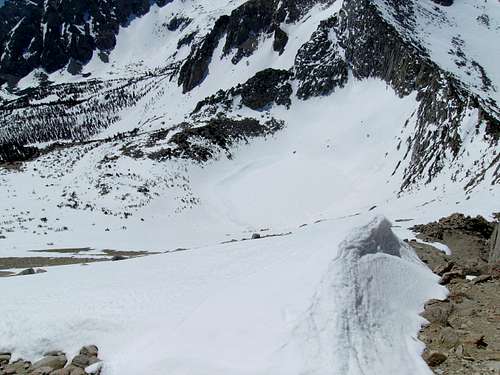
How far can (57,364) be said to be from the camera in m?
9.31

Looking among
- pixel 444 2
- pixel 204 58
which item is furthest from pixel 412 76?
pixel 204 58

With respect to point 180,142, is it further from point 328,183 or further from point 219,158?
point 328,183

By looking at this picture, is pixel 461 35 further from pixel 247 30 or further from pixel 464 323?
pixel 464 323

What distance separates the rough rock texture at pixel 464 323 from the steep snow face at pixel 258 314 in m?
0.32

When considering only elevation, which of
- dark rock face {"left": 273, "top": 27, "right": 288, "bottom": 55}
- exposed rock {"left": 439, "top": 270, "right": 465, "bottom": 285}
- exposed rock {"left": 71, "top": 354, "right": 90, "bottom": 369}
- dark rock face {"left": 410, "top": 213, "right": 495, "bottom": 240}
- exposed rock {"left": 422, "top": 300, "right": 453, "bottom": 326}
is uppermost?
dark rock face {"left": 273, "top": 27, "right": 288, "bottom": 55}

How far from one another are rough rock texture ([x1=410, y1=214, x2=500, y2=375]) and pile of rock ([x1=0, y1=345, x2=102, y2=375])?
5890mm

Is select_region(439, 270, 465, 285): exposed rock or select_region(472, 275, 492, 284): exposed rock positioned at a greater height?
select_region(439, 270, 465, 285): exposed rock

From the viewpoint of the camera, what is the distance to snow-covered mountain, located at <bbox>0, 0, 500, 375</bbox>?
864 cm

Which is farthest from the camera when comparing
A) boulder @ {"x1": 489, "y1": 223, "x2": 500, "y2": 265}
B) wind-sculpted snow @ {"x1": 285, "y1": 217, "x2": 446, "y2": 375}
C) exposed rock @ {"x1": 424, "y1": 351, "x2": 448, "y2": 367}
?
boulder @ {"x1": 489, "y1": 223, "x2": 500, "y2": 265}

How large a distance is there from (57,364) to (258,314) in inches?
168

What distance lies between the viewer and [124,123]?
14975 cm

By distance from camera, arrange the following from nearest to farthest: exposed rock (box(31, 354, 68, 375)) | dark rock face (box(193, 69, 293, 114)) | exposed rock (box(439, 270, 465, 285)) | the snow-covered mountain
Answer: the snow-covered mountain
exposed rock (box(31, 354, 68, 375))
exposed rock (box(439, 270, 465, 285))
dark rock face (box(193, 69, 293, 114))

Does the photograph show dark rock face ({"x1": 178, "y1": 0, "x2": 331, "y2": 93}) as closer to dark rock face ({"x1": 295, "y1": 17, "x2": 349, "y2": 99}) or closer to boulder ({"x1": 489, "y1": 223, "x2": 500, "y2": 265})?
dark rock face ({"x1": 295, "y1": 17, "x2": 349, "y2": 99})

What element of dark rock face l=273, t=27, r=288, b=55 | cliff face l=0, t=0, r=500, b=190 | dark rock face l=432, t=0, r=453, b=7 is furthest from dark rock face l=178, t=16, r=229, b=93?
dark rock face l=432, t=0, r=453, b=7
